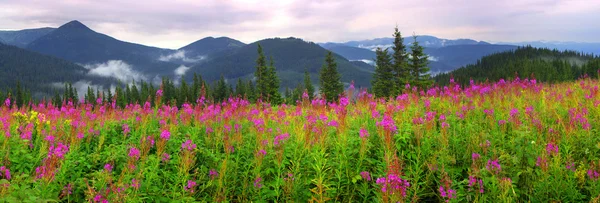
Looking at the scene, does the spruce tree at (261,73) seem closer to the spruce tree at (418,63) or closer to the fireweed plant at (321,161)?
the spruce tree at (418,63)

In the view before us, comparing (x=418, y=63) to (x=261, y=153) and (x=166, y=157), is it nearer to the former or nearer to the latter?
(x=261, y=153)

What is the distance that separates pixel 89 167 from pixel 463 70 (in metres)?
176

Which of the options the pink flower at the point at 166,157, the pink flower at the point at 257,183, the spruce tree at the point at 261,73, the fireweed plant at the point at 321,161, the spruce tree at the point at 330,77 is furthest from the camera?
the spruce tree at the point at 330,77

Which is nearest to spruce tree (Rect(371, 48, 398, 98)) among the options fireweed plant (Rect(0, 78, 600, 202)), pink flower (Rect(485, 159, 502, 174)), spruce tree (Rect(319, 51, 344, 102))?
spruce tree (Rect(319, 51, 344, 102))

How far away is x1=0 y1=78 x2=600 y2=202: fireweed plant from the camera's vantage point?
3322mm

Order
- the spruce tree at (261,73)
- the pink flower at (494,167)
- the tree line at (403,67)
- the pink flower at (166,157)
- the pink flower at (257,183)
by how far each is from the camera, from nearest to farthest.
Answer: the pink flower at (494,167) → the pink flower at (257,183) → the pink flower at (166,157) → the tree line at (403,67) → the spruce tree at (261,73)

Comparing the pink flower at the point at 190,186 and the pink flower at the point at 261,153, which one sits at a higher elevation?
the pink flower at the point at 261,153

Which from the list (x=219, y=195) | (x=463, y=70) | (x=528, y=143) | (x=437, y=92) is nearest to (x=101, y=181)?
(x=219, y=195)

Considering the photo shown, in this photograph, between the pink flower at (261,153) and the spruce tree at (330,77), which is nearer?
the pink flower at (261,153)

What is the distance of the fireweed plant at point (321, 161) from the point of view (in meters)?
3.32

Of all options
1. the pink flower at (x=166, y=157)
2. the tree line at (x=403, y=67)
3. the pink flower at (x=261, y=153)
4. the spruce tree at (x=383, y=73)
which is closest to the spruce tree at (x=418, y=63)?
the tree line at (x=403, y=67)

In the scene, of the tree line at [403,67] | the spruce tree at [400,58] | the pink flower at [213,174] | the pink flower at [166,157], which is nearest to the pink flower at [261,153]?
the pink flower at [213,174]

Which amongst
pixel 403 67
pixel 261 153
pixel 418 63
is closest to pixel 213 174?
pixel 261 153

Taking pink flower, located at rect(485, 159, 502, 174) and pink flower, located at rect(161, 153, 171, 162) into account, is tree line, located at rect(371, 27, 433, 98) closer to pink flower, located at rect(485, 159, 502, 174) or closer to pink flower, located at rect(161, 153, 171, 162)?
pink flower, located at rect(485, 159, 502, 174)
